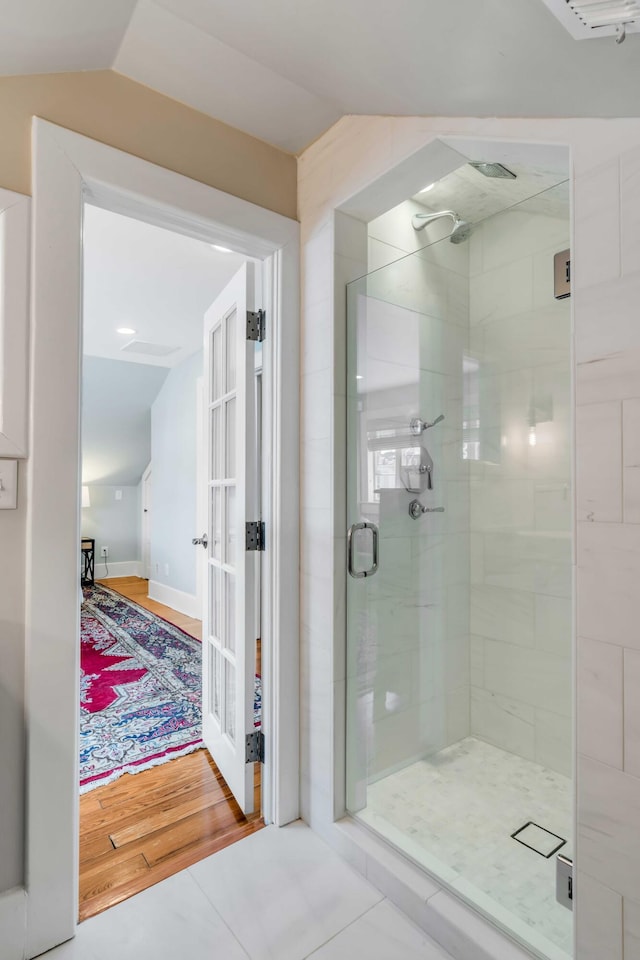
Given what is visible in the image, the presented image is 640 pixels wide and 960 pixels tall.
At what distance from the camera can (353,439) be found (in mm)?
1789

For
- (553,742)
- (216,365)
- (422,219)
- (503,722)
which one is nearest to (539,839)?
(553,742)

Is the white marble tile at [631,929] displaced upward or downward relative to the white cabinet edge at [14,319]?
downward

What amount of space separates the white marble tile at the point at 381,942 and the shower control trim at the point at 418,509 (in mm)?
1206

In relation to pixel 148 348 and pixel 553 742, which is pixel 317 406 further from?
pixel 148 348

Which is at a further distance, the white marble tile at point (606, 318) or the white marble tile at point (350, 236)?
the white marble tile at point (350, 236)

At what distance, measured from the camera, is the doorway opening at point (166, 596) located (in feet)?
6.00

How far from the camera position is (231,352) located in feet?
6.96

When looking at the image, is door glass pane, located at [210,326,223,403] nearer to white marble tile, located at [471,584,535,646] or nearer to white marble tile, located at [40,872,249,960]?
white marble tile, located at [471,584,535,646]

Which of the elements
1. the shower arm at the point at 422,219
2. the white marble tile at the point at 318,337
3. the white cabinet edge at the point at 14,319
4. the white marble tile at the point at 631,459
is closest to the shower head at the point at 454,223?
the shower arm at the point at 422,219

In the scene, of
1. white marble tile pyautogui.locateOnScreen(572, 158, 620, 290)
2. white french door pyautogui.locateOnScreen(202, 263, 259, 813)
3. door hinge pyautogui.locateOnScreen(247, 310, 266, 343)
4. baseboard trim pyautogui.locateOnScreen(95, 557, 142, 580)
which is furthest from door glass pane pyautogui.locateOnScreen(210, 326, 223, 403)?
baseboard trim pyautogui.locateOnScreen(95, 557, 142, 580)

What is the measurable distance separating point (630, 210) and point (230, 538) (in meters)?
1.66

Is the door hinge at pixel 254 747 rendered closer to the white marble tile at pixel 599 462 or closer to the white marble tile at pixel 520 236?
the white marble tile at pixel 599 462

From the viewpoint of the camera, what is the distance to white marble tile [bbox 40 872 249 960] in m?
1.31

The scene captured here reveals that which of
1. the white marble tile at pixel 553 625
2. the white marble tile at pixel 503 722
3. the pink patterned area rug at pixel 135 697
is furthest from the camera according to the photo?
the pink patterned area rug at pixel 135 697
